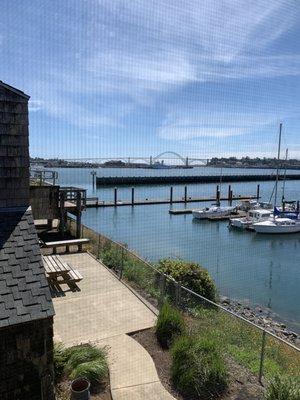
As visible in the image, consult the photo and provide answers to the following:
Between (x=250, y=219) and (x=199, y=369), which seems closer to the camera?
(x=199, y=369)

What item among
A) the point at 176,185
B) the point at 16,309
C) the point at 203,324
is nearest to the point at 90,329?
the point at 203,324

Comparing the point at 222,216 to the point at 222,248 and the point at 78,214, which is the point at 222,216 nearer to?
the point at 222,248

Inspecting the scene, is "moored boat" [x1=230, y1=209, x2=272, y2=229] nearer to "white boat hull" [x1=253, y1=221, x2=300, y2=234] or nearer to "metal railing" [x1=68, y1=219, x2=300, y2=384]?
"white boat hull" [x1=253, y1=221, x2=300, y2=234]

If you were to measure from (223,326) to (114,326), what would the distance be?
2.27 meters

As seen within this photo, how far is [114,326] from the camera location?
23.2ft

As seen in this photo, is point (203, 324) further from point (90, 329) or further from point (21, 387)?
point (21, 387)

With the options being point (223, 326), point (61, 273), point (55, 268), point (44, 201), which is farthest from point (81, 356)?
point (44, 201)

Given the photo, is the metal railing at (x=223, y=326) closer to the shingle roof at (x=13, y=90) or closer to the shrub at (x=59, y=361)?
the shrub at (x=59, y=361)

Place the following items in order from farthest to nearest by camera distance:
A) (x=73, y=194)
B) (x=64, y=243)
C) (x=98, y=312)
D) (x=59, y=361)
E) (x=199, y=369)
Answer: (x=73, y=194) < (x=64, y=243) < (x=98, y=312) < (x=59, y=361) < (x=199, y=369)

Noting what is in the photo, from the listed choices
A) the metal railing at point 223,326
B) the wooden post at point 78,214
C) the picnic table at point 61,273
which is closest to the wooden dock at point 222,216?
the wooden post at point 78,214

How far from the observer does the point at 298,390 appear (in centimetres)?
438

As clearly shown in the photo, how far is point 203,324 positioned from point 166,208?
36496 millimetres

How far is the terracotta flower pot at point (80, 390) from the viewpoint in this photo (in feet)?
14.4

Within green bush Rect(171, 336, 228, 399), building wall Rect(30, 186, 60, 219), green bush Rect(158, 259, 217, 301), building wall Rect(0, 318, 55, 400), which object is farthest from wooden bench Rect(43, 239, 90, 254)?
building wall Rect(0, 318, 55, 400)
